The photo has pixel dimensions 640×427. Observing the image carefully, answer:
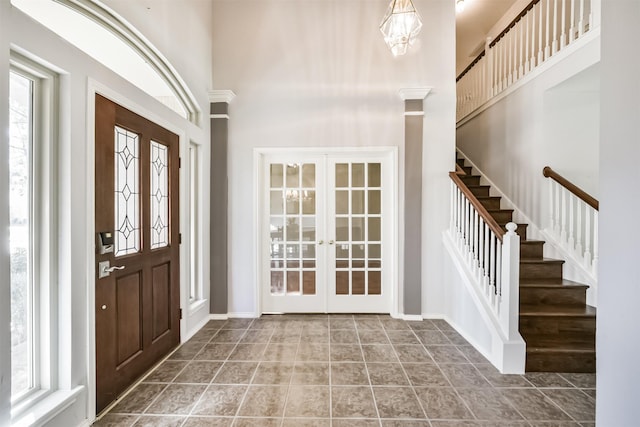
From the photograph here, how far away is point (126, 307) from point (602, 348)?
2.67 m

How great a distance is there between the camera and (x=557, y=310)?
8.53ft

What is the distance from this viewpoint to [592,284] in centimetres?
276

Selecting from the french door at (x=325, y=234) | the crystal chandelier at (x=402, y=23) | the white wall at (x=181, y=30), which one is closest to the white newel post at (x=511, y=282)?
the french door at (x=325, y=234)

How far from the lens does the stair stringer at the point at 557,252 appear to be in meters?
2.78

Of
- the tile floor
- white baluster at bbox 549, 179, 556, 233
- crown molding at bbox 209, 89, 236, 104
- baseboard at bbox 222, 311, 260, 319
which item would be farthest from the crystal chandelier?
baseboard at bbox 222, 311, 260, 319

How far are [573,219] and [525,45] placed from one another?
249cm

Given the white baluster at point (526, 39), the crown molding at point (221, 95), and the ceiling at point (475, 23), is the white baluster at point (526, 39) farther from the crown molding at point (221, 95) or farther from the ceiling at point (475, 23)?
the crown molding at point (221, 95)

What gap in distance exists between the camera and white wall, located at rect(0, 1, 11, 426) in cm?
125

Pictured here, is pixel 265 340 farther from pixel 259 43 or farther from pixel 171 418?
pixel 259 43

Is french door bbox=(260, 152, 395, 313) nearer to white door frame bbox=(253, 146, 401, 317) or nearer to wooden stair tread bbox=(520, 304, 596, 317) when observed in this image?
white door frame bbox=(253, 146, 401, 317)

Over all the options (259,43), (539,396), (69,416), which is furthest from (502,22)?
(69,416)

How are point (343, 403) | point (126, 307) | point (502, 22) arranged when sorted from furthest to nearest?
point (502, 22) < point (126, 307) < point (343, 403)

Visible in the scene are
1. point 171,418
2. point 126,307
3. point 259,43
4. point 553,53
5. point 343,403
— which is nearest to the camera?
point 171,418

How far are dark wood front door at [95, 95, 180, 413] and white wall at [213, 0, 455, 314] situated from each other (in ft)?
3.01
